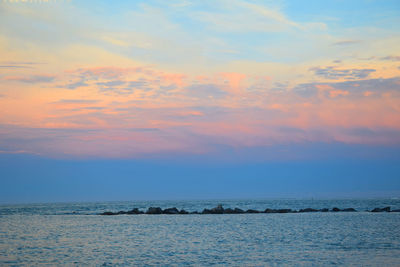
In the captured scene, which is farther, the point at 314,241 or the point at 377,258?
the point at 314,241

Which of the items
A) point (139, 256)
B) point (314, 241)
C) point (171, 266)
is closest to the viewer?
point (171, 266)

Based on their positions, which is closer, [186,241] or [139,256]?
[139,256]

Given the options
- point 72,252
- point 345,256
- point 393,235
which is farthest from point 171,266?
point 393,235

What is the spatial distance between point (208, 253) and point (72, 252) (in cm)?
974

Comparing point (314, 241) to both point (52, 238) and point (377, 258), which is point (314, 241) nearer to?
point (377, 258)

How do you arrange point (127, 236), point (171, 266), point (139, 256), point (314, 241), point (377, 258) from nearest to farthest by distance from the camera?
1. point (171, 266)
2. point (377, 258)
3. point (139, 256)
4. point (314, 241)
5. point (127, 236)

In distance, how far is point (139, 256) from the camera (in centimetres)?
2688

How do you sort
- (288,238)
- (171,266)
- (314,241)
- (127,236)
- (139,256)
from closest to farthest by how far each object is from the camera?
(171,266) → (139,256) → (314,241) → (288,238) → (127,236)

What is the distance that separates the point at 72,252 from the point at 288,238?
18.8 meters

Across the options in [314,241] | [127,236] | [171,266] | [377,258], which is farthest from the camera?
[127,236]

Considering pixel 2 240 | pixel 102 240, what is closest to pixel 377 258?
pixel 102 240

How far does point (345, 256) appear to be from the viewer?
84.4 ft

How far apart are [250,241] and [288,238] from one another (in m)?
4.14

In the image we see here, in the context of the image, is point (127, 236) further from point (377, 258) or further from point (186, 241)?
point (377, 258)
